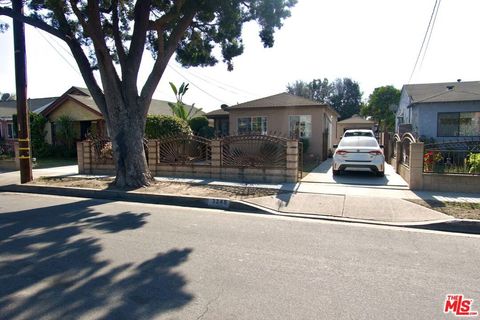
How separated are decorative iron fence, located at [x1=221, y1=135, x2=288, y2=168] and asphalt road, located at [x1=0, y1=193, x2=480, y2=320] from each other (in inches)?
173

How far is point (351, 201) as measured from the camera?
8297mm

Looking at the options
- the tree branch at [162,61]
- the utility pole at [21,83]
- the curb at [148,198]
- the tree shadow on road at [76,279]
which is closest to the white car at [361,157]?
the curb at [148,198]

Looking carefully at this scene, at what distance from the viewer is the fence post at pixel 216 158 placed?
11.9 m

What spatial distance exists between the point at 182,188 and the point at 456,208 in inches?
276

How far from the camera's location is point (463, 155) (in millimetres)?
9688

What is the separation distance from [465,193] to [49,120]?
2449cm

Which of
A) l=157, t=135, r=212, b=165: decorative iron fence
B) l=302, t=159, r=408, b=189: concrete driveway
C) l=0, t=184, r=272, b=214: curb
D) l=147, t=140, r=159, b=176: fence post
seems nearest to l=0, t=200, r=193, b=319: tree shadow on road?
l=0, t=184, r=272, b=214: curb

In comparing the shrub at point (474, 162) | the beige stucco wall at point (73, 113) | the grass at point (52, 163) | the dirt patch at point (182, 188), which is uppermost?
the beige stucco wall at point (73, 113)

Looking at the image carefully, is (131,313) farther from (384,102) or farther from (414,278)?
(384,102)

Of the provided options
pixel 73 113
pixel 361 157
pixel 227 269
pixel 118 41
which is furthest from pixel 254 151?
pixel 73 113

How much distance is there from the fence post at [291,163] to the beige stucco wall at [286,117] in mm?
7828

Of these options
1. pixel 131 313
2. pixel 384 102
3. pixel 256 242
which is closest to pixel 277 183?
pixel 256 242

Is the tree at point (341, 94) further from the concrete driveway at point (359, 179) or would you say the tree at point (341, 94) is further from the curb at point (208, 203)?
the curb at point (208, 203)

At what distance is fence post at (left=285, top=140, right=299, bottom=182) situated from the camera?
1081 centimetres
